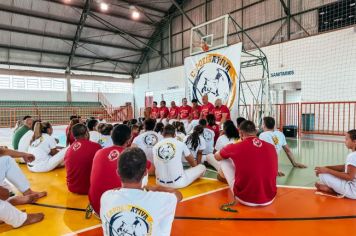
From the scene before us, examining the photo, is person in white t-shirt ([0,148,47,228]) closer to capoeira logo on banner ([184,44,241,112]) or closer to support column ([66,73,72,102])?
capoeira logo on banner ([184,44,241,112])

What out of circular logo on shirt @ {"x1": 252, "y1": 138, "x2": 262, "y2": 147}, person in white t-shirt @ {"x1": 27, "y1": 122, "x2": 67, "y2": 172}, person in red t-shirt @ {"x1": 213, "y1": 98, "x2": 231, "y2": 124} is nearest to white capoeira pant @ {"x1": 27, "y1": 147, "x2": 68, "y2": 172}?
person in white t-shirt @ {"x1": 27, "y1": 122, "x2": 67, "y2": 172}

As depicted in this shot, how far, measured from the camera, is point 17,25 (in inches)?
670

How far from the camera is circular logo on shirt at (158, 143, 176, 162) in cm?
399

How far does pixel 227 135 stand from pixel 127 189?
142 inches

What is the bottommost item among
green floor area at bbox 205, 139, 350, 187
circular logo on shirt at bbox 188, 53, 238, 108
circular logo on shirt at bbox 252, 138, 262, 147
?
green floor area at bbox 205, 139, 350, 187

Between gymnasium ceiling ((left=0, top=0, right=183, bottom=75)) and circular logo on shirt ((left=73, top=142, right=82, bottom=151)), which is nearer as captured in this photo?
circular logo on shirt ((left=73, top=142, right=82, bottom=151))

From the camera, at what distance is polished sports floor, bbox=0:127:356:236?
9.18 feet

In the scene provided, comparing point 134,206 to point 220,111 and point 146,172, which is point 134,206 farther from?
point 220,111

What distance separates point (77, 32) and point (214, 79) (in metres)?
14.2

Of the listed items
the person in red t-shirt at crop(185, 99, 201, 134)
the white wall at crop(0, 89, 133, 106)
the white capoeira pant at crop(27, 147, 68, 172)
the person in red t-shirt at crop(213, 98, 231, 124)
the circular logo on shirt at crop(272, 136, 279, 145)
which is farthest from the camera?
the white wall at crop(0, 89, 133, 106)

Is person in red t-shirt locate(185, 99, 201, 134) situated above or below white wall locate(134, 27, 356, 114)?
below

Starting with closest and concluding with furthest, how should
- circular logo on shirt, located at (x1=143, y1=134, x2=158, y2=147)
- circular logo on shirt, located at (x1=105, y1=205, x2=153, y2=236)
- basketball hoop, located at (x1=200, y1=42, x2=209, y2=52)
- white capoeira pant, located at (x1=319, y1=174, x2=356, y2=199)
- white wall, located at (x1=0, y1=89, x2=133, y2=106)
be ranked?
1. circular logo on shirt, located at (x1=105, y1=205, x2=153, y2=236)
2. white capoeira pant, located at (x1=319, y1=174, x2=356, y2=199)
3. circular logo on shirt, located at (x1=143, y1=134, x2=158, y2=147)
4. basketball hoop, located at (x1=200, y1=42, x2=209, y2=52)
5. white wall, located at (x1=0, y1=89, x2=133, y2=106)

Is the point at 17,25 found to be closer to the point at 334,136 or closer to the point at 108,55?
the point at 108,55

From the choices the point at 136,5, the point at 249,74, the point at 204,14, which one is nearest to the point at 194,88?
the point at 249,74
